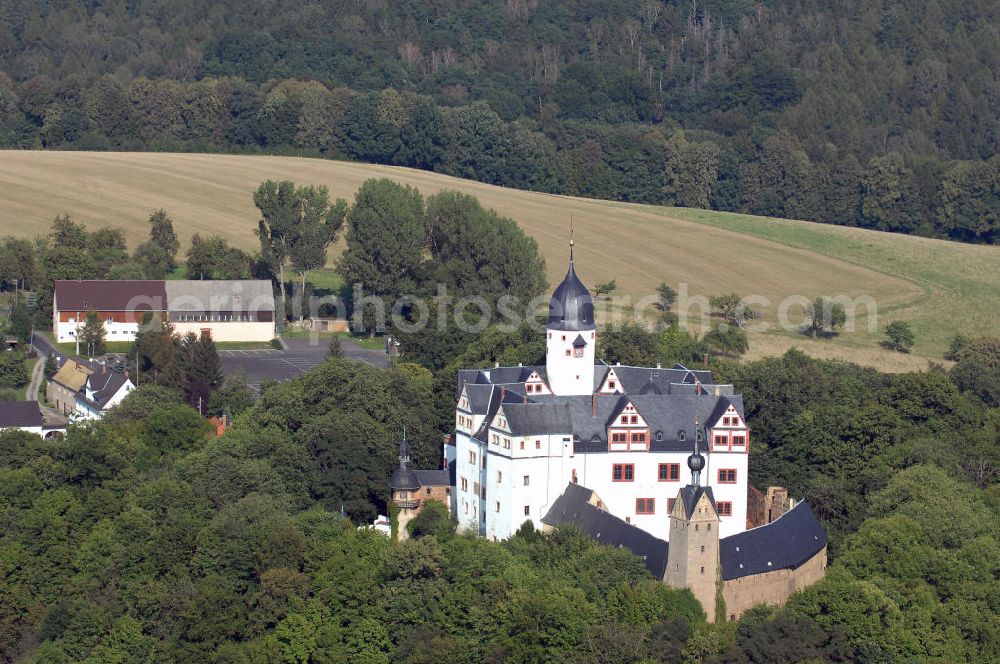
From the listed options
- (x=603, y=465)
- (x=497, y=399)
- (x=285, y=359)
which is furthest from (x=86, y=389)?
(x=603, y=465)

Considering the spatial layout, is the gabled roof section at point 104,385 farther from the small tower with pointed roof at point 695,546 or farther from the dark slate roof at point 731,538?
the small tower with pointed roof at point 695,546

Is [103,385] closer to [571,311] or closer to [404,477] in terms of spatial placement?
[404,477]

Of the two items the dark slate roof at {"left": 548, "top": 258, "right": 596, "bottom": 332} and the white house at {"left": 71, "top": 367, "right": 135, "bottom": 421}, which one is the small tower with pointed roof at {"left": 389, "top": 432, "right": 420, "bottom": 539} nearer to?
the dark slate roof at {"left": 548, "top": 258, "right": 596, "bottom": 332}

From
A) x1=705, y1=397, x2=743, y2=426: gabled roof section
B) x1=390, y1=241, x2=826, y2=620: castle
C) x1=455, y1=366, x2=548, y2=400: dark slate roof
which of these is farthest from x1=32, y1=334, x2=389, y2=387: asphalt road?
x1=705, y1=397, x2=743, y2=426: gabled roof section

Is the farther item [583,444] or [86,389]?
[86,389]

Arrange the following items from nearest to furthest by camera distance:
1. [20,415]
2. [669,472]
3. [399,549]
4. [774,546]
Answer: [774,546] < [399,549] < [669,472] < [20,415]

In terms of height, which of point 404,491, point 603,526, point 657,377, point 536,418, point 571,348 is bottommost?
point 404,491

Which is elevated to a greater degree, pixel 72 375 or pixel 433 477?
pixel 72 375

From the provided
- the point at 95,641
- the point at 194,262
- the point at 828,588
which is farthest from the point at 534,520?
the point at 194,262

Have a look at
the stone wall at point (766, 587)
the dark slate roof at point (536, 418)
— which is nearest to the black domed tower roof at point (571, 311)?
the dark slate roof at point (536, 418)
